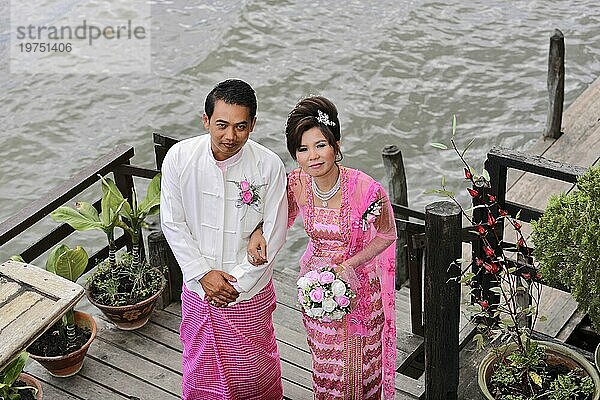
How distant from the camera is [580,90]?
11.2 metres

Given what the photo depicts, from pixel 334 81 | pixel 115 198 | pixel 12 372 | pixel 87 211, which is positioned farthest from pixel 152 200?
pixel 334 81

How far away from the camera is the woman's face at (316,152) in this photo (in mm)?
4051

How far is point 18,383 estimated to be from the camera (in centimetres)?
461

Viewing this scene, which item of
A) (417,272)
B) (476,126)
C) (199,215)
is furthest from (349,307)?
(476,126)

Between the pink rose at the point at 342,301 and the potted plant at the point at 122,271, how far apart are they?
139cm

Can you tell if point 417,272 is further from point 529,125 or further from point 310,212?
point 529,125

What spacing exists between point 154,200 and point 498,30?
8.46 m

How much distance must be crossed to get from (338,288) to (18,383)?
1645mm

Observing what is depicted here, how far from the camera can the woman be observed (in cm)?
407

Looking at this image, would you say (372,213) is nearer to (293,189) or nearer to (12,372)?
(293,189)

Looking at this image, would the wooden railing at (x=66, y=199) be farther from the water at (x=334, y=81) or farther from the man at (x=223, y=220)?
the water at (x=334, y=81)

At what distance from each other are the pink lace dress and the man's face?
391 mm

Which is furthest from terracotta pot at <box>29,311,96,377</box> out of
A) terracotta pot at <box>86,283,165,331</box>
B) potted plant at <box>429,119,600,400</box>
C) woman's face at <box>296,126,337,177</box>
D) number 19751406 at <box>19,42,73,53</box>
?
number 19751406 at <box>19,42,73,53</box>

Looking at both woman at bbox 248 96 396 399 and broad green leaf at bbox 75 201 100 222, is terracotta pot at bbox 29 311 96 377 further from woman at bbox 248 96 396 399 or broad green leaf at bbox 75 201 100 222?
woman at bbox 248 96 396 399
